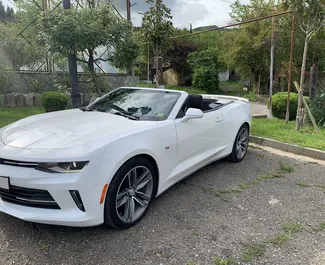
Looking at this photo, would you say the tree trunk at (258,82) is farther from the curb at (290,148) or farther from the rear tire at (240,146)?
the rear tire at (240,146)

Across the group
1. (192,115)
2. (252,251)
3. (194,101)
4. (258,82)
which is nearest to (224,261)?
(252,251)

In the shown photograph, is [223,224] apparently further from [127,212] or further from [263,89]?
[263,89]

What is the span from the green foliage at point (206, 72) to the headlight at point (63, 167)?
60.3ft

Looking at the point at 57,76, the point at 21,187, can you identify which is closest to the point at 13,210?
the point at 21,187

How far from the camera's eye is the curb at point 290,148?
16.7 feet

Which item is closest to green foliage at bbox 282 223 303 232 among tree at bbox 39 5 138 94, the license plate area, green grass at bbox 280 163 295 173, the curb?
green grass at bbox 280 163 295 173

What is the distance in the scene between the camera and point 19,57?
35.0 ft

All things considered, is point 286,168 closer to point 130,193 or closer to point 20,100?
point 130,193

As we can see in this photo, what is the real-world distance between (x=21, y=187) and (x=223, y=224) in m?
1.83

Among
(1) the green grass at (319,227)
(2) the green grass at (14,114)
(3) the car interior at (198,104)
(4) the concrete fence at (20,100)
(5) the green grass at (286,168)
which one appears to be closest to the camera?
(1) the green grass at (319,227)

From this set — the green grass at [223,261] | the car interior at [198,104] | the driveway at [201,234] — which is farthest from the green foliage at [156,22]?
the green grass at [223,261]

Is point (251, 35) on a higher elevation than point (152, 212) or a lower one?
higher

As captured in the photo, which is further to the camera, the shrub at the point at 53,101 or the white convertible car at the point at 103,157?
the shrub at the point at 53,101

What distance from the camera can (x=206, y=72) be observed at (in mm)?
19766
